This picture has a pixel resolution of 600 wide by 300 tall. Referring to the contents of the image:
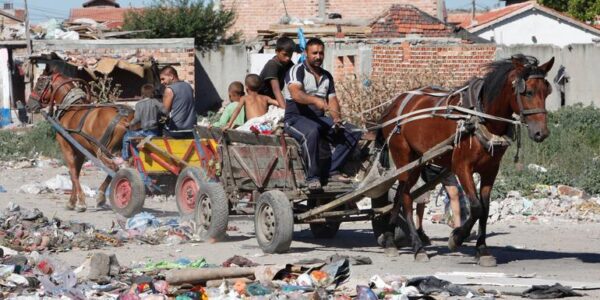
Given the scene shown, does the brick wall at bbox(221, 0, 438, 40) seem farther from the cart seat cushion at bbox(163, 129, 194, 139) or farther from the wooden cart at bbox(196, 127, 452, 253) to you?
the wooden cart at bbox(196, 127, 452, 253)

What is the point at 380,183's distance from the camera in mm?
11508

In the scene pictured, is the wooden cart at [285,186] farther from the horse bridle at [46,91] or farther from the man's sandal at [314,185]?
the horse bridle at [46,91]

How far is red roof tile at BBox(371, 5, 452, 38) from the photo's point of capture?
3650 cm

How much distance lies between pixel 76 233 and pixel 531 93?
5493 mm

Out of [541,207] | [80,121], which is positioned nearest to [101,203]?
[80,121]

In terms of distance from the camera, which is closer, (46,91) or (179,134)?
(179,134)

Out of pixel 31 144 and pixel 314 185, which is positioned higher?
pixel 314 185

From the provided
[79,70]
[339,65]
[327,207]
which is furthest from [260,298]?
[79,70]

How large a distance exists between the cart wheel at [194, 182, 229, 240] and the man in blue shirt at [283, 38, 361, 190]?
1.10m

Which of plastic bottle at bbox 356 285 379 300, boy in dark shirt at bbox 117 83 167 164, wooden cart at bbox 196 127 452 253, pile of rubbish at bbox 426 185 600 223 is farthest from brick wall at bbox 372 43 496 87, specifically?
plastic bottle at bbox 356 285 379 300

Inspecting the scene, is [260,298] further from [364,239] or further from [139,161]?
[139,161]

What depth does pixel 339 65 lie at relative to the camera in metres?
31.4

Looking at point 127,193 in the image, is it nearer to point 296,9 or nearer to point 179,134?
point 179,134

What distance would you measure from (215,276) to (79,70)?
26352mm
